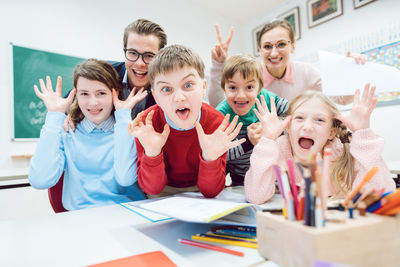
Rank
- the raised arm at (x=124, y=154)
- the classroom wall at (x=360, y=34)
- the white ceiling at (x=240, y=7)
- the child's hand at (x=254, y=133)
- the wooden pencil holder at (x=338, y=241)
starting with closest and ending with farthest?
the wooden pencil holder at (x=338, y=241)
the raised arm at (x=124, y=154)
the child's hand at (x=254, y=133)
the classroom wall at (x=360, y=34)
the white ceiling at (x=240, y=7)

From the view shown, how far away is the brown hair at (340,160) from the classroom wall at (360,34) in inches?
97.4

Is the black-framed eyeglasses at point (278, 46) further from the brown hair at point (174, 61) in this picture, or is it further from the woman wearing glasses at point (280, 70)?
the brown hair at point (174, 61)

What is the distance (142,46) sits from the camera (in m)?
1.38

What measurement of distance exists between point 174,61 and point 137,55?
0.60m

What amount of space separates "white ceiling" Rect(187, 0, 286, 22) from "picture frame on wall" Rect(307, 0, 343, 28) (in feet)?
1.83

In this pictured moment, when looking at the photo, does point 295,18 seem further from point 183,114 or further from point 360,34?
point 183,114

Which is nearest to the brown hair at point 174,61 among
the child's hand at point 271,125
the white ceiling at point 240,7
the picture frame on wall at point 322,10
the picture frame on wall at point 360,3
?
the child's hand at point 271,125

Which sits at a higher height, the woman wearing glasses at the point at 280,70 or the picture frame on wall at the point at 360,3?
the picture frame on wall at the point at 360,3

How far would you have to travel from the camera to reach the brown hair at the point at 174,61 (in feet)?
2.88

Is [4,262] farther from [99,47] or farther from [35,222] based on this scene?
[99,47]

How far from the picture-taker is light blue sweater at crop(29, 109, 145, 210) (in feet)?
3.48

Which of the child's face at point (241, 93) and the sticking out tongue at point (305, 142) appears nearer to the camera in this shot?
the sticking out tongue at point (305, 142)

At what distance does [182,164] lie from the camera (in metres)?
1.05

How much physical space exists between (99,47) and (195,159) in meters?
2.80
